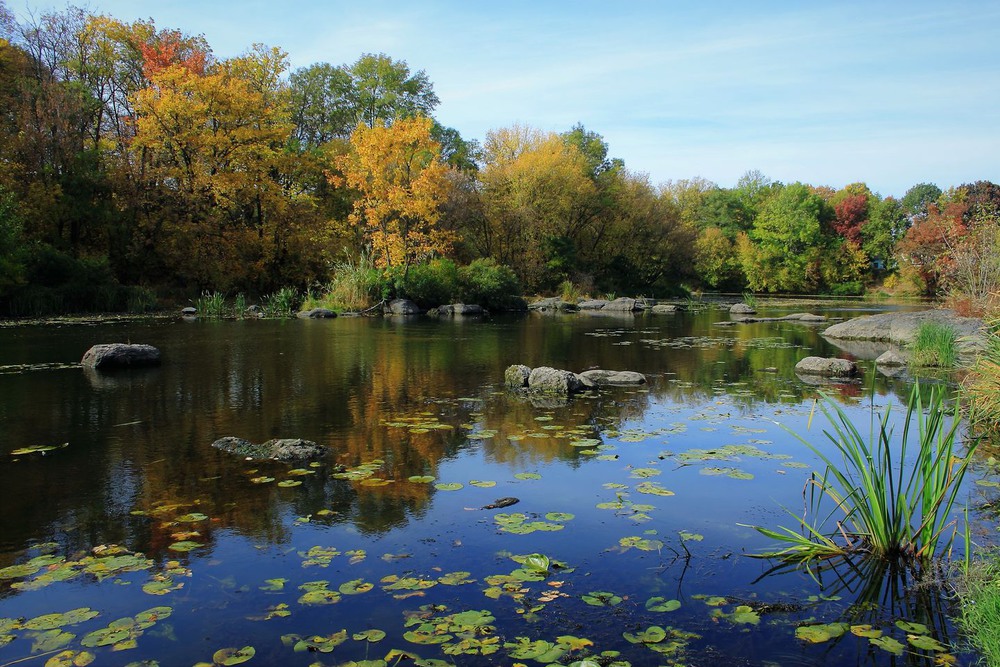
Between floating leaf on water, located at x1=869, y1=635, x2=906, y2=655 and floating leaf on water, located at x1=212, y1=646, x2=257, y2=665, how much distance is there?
2994mm

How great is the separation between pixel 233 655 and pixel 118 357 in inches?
412

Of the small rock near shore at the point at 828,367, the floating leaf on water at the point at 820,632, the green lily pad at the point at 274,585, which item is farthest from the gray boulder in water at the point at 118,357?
the floating leaf on water at the point at 820,632

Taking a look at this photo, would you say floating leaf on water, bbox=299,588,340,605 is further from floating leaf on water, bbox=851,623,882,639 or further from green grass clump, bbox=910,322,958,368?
green grass clump, bbox=910,322,958,368

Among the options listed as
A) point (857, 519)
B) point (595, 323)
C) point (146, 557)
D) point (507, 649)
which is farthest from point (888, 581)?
point (595, 323)

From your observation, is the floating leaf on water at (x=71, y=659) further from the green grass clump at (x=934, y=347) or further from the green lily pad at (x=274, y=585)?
the green grass clump at (x=934, y=347)

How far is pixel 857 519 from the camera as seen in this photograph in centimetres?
465

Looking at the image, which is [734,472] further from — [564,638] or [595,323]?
[595,323]

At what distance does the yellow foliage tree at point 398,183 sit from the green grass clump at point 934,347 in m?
21.3

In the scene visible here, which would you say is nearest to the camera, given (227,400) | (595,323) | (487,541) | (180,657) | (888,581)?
(180,657)

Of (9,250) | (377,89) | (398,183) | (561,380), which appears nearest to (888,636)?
(561,380)

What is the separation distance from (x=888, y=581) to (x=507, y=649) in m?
2.36

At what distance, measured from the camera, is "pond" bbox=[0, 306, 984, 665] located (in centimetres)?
329

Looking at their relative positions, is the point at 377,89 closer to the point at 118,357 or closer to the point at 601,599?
the point at 118,357

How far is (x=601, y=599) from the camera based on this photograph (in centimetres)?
371
